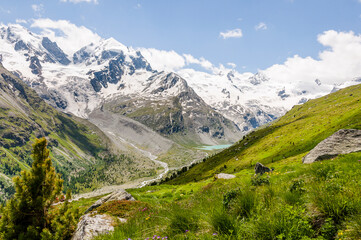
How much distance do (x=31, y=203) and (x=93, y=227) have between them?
200 inches

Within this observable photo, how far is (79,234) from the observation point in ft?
35.1

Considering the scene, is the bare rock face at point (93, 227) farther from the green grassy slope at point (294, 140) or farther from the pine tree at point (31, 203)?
the green grassy slope at point (294, 140)

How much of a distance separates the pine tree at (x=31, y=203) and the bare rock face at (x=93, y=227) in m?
3.01

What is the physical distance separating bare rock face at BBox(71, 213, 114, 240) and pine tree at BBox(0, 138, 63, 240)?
9.87 feet

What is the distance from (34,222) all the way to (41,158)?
389 centimetres

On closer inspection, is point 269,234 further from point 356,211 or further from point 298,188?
point 298,188

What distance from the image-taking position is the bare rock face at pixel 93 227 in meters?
10.4

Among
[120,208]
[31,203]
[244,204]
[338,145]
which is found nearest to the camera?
[244,204]

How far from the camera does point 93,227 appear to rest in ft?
36.6

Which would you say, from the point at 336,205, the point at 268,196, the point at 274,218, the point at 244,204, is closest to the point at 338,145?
the point at 268,196

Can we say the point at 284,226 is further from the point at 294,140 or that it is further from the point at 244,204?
the point at 294,140

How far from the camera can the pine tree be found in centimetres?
1284

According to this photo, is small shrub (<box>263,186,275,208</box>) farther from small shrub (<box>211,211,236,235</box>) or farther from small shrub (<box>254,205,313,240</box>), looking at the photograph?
small shrub (<box>211,211,236,235</box>)

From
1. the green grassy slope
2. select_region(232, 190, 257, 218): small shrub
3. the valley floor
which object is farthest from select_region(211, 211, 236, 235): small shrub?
the green grassy slope
